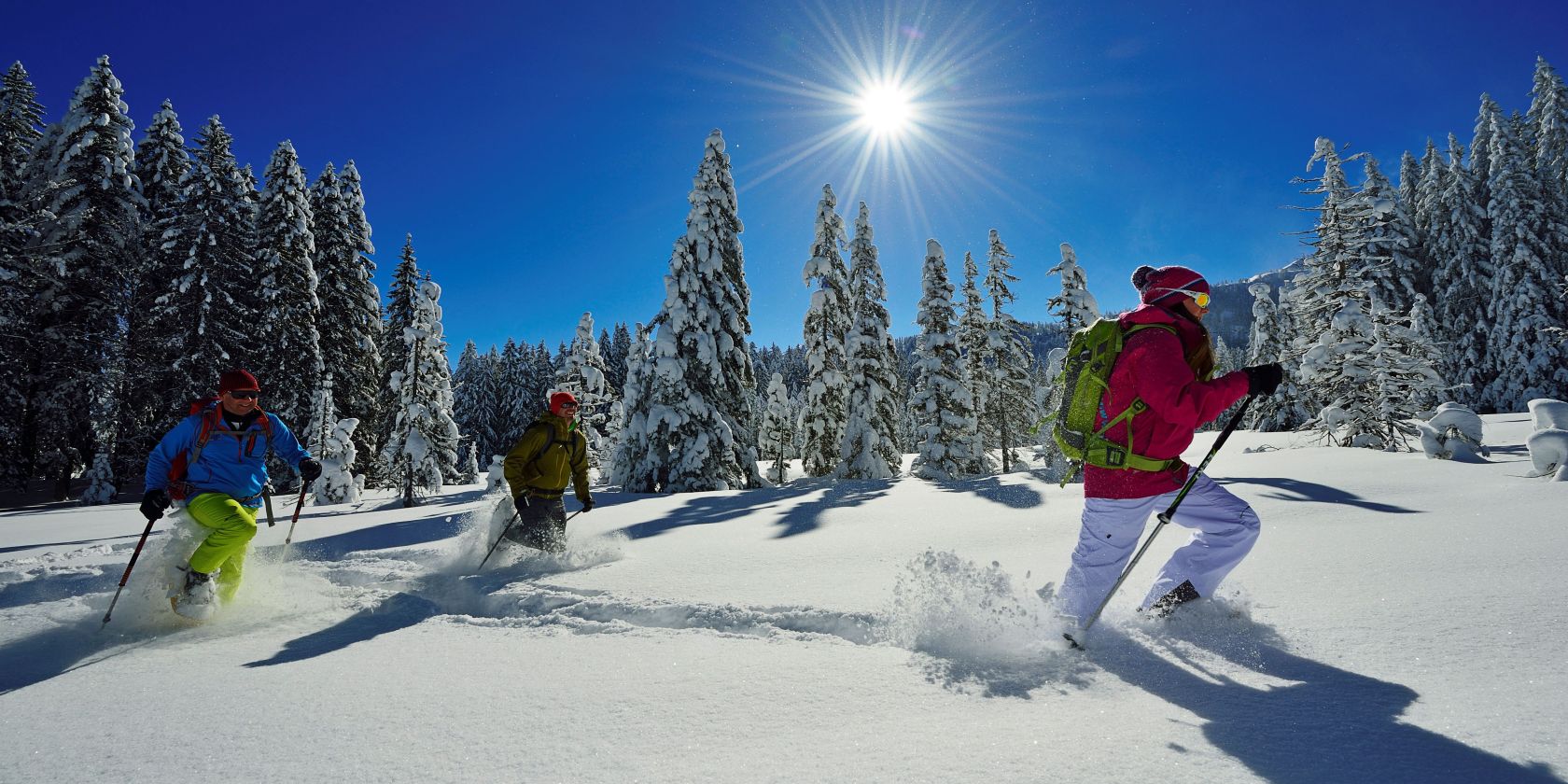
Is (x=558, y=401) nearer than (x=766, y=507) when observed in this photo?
Yes

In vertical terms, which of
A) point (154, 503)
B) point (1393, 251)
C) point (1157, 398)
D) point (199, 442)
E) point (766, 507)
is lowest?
point (766, 507)

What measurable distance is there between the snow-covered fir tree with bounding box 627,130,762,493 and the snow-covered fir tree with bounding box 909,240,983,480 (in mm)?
7962

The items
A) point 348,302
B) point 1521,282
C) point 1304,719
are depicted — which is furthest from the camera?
point 1521,282

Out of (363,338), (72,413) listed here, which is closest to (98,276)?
(72,413)

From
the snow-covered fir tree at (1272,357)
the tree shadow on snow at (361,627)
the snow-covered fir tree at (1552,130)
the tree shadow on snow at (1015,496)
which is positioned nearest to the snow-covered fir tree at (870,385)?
the tree shadow on snow at (1015,496)

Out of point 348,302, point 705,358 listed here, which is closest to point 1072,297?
point 705,358

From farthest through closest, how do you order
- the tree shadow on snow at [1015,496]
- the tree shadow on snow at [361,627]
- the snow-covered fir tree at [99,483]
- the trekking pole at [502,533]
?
1. the snow-covered fir tree at [99,483]
2. the tree shadow on snow at [1015,496]
3. the trekking pole at [502,533]
4. the tree shadow on snow at [361,627]

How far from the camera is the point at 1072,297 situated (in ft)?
88.6

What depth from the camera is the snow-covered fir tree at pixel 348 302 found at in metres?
26.6

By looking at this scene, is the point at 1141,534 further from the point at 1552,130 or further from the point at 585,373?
the point at 1552,130

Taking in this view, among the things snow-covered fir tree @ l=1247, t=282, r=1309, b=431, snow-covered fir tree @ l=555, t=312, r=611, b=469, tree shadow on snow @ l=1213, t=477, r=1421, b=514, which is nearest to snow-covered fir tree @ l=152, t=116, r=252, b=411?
snow-covered fir tree @ l=555, t=312, r=611, b=469

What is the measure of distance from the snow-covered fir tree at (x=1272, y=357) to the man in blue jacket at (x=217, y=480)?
3765cm

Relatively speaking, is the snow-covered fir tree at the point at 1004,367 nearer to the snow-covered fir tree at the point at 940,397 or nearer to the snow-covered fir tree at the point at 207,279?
the snow-covered fir tree at the point at 940,397

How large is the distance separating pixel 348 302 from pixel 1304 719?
32.9m
